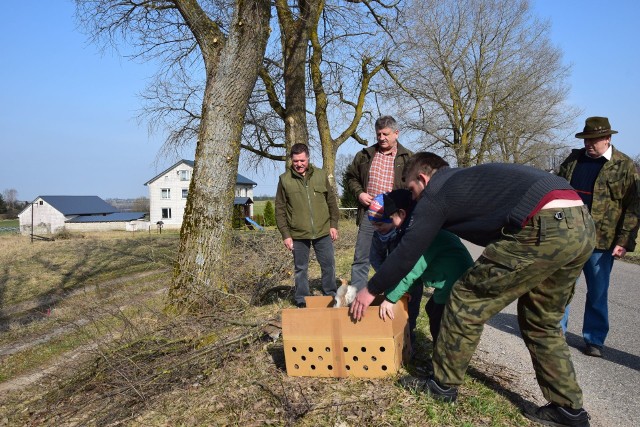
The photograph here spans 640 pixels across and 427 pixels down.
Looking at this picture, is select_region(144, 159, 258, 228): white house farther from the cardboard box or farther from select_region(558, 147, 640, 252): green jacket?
the cardboard box

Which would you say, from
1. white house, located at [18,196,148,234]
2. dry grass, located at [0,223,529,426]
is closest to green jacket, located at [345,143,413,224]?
dry grass, located at [0,223,529,426]

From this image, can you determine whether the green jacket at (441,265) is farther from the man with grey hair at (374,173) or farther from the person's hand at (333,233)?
the person's hand at (333,233)

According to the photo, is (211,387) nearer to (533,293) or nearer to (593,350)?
(533,293)

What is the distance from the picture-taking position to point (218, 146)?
6.85 metres

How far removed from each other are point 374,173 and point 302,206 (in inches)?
38.9

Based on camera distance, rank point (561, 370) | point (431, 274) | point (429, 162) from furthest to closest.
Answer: point (431, 274), point (429, 162), point (561, 370)

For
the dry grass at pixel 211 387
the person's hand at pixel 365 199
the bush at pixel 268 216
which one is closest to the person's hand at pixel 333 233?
the person's hand at pixel 365 199

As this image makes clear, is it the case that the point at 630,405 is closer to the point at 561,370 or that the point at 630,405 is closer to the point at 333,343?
the point at 561,370

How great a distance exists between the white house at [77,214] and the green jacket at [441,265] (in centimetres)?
6452

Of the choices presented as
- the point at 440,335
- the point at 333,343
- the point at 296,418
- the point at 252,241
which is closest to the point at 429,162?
the point at 440,335

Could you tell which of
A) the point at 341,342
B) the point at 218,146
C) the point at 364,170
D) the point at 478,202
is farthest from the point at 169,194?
the point at 478,202

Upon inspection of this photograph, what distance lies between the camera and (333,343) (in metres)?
3.80

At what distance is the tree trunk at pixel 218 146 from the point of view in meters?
6.74

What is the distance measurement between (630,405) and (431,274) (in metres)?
1.61
